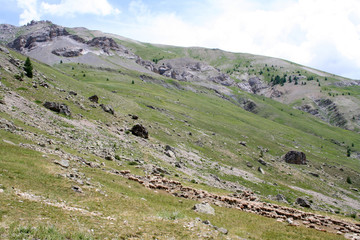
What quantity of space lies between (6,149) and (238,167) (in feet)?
186

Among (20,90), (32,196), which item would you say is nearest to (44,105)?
(20,90)

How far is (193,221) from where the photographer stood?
18.0 metres

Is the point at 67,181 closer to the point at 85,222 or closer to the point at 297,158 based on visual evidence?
the point at 85,222

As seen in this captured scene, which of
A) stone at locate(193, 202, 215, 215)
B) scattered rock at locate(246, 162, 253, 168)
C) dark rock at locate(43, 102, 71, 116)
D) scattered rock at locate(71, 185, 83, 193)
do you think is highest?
dark rock at locate(43, 102, 71, 116)

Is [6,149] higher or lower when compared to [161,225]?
higher

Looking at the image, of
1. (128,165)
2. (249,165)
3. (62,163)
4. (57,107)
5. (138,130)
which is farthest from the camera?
(249,165)

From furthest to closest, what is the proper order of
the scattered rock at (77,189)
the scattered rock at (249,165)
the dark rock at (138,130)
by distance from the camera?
the scattered rock at (249,165), the dark rock at (138,130), the scattered rock at (77,189)

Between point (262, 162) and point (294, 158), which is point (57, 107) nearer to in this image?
point (262, 162)

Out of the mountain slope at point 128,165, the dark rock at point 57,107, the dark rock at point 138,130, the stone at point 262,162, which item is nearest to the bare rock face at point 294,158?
the mountain slope at point 128,165

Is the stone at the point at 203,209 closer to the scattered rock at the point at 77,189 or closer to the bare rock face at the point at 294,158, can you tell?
the scattered rock at the point at 77,189

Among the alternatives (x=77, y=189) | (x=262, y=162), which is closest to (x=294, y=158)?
(x=262, y=162)

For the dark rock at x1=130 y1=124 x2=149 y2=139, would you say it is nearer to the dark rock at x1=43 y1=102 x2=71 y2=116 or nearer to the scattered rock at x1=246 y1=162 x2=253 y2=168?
the dark rock at x1=43 y1=102 x2=71 y2=116

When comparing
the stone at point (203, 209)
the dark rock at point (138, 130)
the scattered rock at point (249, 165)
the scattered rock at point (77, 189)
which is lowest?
the scattered rock at point (249, 165)

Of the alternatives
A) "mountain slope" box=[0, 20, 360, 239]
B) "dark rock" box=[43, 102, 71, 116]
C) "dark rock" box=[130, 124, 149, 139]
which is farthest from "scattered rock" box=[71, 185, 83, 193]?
"dark rock" box=[130, 124, 149, 139]
